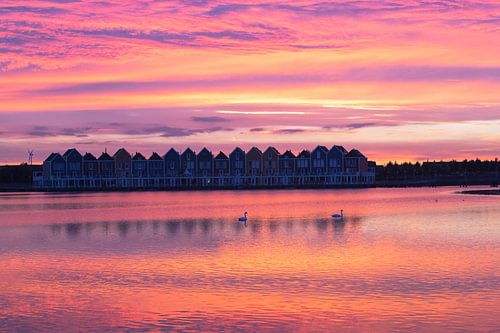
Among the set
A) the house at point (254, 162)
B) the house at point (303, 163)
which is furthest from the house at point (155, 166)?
the house at point (303, 163)

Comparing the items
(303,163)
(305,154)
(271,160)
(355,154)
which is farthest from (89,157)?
(355,154)

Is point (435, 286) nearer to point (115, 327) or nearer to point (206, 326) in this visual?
point (206, 326)

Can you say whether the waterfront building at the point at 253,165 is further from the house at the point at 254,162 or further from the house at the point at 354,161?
the house at the point at 354,161

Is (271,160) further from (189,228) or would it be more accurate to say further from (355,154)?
(189,228)

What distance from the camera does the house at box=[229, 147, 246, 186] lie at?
533ft

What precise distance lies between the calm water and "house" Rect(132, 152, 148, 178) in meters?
117

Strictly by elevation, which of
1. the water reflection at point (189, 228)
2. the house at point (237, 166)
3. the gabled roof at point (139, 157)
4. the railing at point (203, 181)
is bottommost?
the water reflection at point (189, 228)

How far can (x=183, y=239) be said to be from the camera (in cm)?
4434

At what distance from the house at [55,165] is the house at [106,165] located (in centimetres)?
815

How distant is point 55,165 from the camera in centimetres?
16738

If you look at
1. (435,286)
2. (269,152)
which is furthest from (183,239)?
(269,152)

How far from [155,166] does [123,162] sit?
24.0ft

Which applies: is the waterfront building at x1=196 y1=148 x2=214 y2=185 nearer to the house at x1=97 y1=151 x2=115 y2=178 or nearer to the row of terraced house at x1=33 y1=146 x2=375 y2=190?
the row of terraced house at x1=33 y1=146 x2=375 y2=190

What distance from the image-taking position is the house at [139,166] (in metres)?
167
